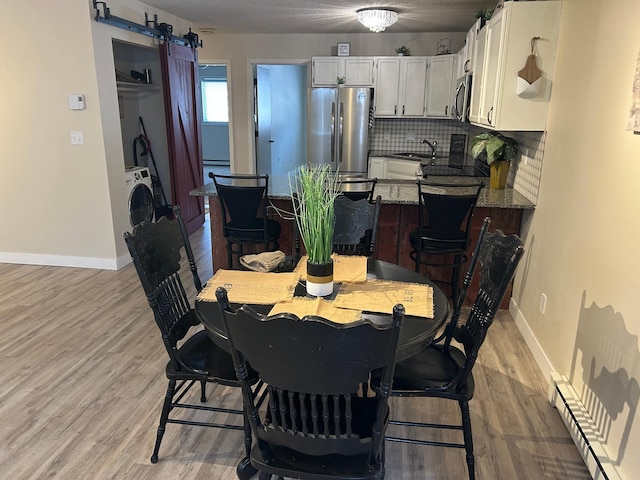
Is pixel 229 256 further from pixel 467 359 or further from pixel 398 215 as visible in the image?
pixel 467 359

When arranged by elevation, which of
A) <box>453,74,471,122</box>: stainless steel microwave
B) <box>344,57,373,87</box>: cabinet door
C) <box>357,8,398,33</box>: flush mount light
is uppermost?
<box>357,8,398,33</box>: flush mount light

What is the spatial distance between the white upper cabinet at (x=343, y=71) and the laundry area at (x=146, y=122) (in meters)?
1.92

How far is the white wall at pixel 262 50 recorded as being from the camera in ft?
19.6

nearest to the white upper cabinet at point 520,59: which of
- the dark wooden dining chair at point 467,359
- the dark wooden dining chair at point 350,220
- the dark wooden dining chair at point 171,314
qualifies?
the dark wooden dining chair at point 350,220

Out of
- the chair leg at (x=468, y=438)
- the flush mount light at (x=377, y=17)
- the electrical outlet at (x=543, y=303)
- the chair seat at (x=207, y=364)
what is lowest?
the chair leg at (x=468, y=438)

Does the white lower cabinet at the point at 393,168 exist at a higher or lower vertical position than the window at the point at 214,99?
lower

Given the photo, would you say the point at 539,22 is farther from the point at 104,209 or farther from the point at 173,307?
the point at 104,209

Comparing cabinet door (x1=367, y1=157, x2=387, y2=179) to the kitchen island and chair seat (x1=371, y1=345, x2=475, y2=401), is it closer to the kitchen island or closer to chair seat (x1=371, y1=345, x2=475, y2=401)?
the kitchen island

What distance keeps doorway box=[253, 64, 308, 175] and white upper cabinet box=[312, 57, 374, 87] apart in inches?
19.6

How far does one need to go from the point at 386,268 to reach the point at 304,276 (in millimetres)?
411

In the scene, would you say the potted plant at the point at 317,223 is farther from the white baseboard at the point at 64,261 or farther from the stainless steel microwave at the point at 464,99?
the white baseboard at the point at 64,261

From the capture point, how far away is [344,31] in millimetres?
5863

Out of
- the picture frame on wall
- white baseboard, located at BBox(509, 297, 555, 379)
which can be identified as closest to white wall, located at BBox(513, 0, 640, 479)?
white baseboard, located at BBox(509, 297, 555, 379)

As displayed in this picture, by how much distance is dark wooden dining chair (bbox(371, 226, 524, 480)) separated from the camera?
1747mm
